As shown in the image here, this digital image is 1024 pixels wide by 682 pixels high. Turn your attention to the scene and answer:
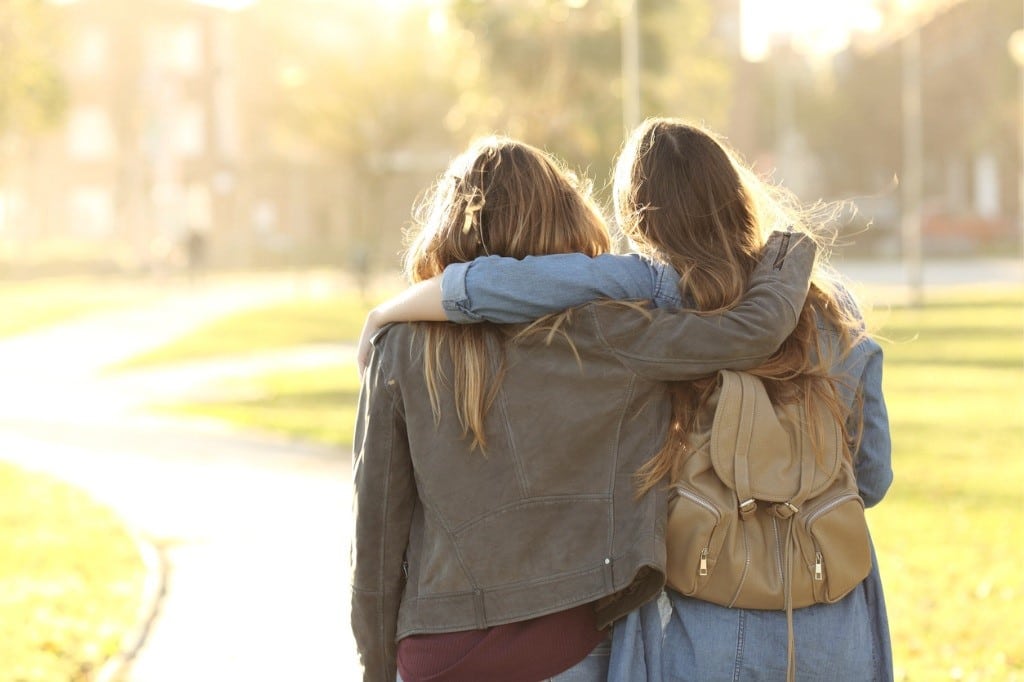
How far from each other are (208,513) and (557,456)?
260 inches

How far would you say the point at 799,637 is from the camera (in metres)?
2.56

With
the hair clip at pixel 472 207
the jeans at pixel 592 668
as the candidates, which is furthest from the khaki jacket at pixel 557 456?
the hair clip at pixel 472 207

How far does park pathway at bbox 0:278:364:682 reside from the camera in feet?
18.5

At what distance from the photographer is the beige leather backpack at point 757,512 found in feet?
8.21

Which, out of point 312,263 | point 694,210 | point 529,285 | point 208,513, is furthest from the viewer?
point 312,263

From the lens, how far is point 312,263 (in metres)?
62.4

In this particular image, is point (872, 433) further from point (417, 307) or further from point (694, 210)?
point (417, 307)

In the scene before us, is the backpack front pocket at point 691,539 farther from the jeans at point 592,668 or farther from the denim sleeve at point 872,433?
the denim sleeve at point 872,433

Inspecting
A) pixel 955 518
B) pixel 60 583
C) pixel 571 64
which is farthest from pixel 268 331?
pixel 60 583

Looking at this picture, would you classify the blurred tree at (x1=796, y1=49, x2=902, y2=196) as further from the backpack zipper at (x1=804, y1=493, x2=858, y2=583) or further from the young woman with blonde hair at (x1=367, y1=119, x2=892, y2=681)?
the backpack zipper at (x1=804, y1=493, x2=858, y2=583)

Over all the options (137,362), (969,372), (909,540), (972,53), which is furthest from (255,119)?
(909,540)

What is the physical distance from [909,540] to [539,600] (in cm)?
620

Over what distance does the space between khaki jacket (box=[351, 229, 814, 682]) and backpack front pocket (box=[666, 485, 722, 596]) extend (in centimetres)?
3

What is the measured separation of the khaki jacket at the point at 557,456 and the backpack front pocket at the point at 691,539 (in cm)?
3
